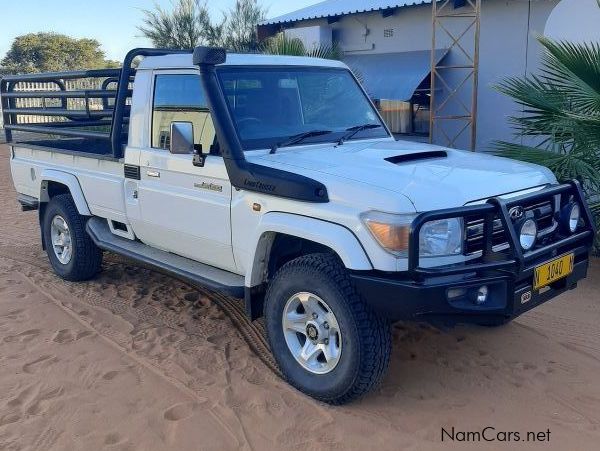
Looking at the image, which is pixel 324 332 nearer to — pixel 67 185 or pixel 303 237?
pixel 303 237

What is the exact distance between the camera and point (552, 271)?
3838mm

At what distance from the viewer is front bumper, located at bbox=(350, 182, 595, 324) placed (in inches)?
134

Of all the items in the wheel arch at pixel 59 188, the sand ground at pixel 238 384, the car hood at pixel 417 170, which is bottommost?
the sand ground at pixel 238 384

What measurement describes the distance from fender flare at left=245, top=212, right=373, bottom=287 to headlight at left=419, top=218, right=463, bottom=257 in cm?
31

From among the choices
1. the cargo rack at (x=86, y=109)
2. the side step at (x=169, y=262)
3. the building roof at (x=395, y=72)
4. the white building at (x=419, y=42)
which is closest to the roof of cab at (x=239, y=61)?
the cargo rack at (x=86, y=109)

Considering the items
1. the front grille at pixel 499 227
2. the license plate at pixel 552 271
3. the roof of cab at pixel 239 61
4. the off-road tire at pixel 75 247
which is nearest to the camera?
the front grille at pixel 499 227

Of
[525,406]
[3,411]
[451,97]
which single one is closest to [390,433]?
[525,406]

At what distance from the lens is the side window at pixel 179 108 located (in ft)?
15.0

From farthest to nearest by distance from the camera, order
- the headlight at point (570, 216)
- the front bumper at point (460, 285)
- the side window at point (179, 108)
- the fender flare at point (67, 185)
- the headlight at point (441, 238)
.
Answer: the fender flare at point (67, 185), the side window at point (179, 108), the headlight at point (570, 216), the headlight at point (441, 238), the front bumper at point (460, 285)

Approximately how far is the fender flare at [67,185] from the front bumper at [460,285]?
10.7ft

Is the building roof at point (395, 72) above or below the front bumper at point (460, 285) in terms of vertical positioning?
above

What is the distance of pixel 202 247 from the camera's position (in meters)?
4.67

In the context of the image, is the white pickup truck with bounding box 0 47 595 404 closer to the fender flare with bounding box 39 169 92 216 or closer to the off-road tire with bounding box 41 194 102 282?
the fender flare with bounding box 39 169 92 216

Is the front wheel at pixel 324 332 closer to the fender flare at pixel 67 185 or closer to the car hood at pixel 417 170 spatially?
the car hood at pixel 417 170
